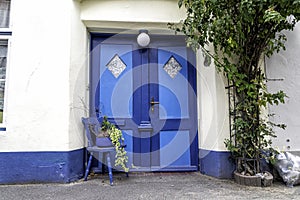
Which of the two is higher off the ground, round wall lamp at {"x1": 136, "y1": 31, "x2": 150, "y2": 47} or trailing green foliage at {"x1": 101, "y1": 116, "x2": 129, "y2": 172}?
round wall lamp at {"x1": 136, "y1": 31, "x2": 150, "y2": 47}

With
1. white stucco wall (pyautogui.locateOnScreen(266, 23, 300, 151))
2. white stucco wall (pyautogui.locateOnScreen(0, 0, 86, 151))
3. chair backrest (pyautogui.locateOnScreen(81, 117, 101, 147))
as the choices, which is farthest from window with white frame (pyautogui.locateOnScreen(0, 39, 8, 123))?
white stucco wall (pyautogui.locateOnScreen(266, 23, 300, 151))

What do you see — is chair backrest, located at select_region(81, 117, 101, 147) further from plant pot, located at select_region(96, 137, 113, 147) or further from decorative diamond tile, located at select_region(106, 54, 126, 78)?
decorative diamond tile, located at select_region(106, 54, 126, 78)

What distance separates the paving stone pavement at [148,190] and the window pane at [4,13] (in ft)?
6.36

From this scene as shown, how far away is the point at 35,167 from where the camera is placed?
2535 millimetres

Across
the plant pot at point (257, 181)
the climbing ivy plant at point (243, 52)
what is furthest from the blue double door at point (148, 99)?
the plant pot at point (257, 181)

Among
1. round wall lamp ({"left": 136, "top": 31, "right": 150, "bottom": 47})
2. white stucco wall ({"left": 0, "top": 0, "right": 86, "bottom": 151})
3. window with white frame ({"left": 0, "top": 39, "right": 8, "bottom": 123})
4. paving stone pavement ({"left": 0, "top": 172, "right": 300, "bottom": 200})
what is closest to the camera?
paving stone pavement ({"left": 0, "top": 172, "right": 300, "bottom": 200})

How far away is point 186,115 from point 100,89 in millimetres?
1285

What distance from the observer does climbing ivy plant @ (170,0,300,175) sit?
7.45 feet

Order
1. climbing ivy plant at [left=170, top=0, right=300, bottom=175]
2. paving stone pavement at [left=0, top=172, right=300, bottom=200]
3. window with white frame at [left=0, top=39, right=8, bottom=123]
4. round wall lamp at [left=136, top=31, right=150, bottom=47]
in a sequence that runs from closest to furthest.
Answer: paving stone pavement at [left=0, top=172, right=300, bottom=200] < climbing ivy plant at [left=170, top=0, right=300, bottom=175] < window with white frame at [left=0, top=39, right=8, bottom=123] < round wall lamp at [left=136, top=31, right=150, bottom=47]

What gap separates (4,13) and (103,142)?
2056mm

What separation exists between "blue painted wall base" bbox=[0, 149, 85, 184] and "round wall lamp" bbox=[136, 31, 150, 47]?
172 centimetres

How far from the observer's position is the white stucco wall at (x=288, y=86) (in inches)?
109

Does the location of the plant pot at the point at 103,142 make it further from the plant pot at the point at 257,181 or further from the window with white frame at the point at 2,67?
the plant pot at the point at 257,181

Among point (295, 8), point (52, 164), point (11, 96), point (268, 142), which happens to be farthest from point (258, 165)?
point (11, 96)
